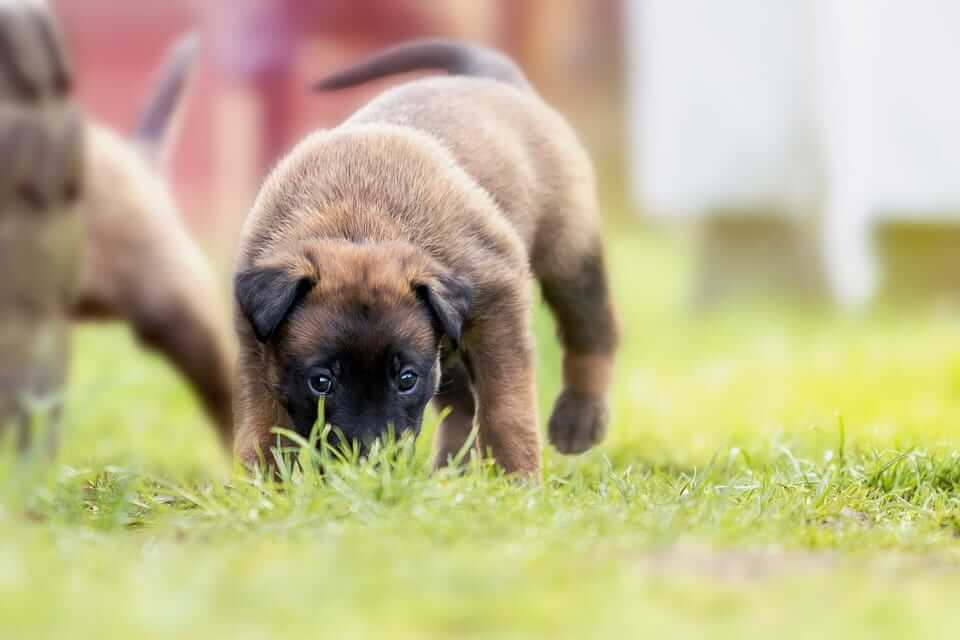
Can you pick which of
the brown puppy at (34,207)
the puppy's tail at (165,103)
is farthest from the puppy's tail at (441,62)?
the puppy's tail at (165,103)

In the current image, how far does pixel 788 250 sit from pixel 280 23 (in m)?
3.88

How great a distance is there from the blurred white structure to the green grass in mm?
5187

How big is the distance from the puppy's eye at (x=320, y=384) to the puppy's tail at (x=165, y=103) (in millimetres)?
3188

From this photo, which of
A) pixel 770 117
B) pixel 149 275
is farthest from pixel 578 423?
pixel 770 117

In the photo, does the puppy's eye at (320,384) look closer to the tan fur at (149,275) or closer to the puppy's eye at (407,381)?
the puppy's eye at (407,381)

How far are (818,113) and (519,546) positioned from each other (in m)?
8.14

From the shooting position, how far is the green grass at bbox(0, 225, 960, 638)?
7.15ft

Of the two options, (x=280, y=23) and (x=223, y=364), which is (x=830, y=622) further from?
(x=280, y=23)

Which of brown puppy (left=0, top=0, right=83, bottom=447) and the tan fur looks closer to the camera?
brown puppy (left=0, top=0, right=83, bottom=447)

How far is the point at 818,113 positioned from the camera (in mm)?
10266

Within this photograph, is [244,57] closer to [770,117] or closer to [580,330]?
[770,117]

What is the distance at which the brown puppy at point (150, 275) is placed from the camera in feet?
19.7

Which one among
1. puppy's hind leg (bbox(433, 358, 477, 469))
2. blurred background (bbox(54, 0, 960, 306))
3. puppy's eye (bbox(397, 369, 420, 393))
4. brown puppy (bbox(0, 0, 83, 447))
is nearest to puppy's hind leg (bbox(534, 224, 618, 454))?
puppy's hind leg (bbox(433, 358, 477, 469))

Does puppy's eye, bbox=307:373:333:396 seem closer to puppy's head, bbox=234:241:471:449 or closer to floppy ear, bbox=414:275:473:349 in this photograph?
puppy's head, bbox=234:241:471:449
